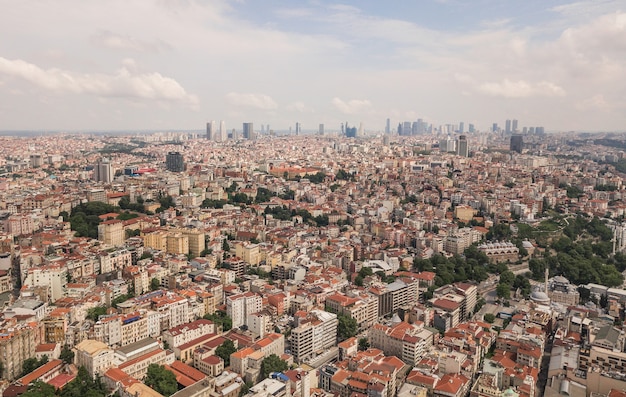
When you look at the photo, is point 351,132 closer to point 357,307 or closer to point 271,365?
point 357,307

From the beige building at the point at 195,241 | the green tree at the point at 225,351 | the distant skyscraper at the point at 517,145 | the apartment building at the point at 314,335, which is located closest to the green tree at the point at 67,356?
the green tree at the point at 225,351

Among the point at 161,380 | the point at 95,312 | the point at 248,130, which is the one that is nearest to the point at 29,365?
the point at 95,312

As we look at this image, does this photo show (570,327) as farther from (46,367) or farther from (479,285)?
(46,367)

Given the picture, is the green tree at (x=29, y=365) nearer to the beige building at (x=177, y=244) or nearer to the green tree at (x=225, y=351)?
the green tree at (x=225, y=351)

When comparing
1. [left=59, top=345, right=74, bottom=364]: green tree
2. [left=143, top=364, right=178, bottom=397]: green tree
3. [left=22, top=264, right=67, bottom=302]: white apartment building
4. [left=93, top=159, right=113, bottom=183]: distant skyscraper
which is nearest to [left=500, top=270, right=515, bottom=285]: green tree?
[left=143, top=364, right=178, bottom=397]: green tree

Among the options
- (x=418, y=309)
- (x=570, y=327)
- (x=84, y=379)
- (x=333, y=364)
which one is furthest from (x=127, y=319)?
(x=570, y=327)

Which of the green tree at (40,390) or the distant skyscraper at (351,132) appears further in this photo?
the distant skyscraper at (351,132)
